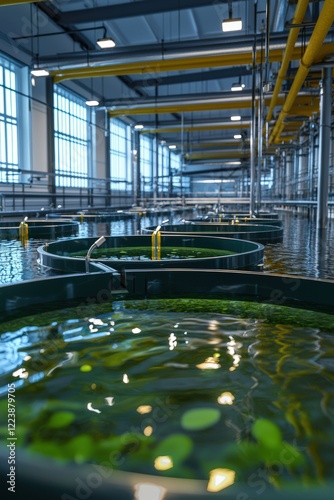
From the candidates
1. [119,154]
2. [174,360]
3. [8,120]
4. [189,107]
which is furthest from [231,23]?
[119,154]

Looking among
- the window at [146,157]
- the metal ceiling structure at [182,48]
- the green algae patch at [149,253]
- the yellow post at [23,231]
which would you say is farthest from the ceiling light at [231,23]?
the window at [146,157]

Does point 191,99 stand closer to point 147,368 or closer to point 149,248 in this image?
point 149,248

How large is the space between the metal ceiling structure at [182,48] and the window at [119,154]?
10.7 feet

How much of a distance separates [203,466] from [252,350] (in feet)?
4.01

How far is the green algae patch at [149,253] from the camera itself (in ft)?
23.3

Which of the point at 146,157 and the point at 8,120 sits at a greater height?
the point at 146,157

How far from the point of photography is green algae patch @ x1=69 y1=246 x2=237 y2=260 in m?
7.10

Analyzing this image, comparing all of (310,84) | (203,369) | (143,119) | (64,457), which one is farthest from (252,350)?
(143,119)

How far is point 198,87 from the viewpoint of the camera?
19.7 metres

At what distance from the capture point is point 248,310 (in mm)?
3656

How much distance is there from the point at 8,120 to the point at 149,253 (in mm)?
8901

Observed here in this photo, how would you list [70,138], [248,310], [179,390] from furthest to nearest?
[70,138], [248,310], [179,390]

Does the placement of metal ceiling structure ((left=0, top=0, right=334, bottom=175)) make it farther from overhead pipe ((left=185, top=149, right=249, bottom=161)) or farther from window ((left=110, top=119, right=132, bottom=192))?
overhead pipe ((left=185, top=149, right=249, bottom=161))

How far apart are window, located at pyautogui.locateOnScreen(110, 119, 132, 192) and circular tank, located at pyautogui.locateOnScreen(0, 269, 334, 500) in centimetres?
1789
